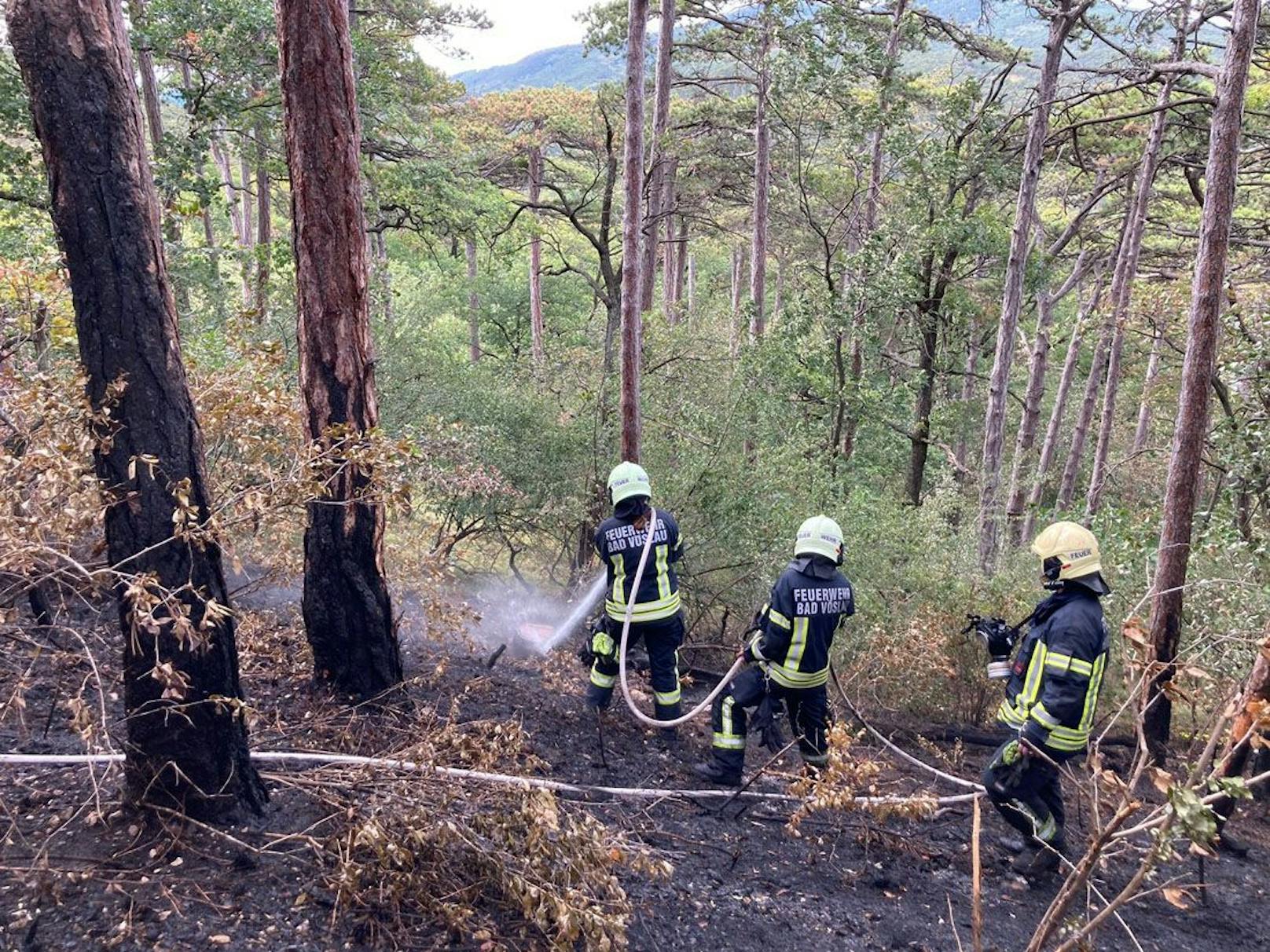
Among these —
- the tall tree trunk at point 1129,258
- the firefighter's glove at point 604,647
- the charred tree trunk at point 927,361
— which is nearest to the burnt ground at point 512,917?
the firefighter's glove at point 604,647

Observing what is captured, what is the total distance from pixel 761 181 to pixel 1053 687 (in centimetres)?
1405

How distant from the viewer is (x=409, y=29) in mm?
16203

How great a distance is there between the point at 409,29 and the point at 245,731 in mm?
16479

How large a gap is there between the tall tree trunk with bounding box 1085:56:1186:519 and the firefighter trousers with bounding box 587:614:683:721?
599cm

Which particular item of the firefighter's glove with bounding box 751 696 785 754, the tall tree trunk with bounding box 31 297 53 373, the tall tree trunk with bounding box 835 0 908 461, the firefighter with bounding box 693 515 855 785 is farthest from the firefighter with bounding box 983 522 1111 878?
the tall tree trunk with bounding box 835 0 908 461

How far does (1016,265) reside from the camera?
466 inches

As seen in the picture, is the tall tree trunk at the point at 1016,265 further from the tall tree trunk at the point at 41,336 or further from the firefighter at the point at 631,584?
the tall tree trunk at the point at 41,336

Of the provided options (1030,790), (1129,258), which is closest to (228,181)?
(1129,258)

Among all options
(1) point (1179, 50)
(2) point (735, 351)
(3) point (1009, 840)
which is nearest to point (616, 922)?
(3) point (1009, 840)

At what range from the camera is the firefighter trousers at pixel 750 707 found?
555cm

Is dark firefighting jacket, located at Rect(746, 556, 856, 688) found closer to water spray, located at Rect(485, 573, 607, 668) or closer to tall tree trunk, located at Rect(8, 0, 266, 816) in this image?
tall tree trunk, located at Rect(8, 0, 266, 816)

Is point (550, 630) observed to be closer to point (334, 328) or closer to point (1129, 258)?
point (334, 328)

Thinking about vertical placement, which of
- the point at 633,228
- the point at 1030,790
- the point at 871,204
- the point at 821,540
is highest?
the point at 871,204

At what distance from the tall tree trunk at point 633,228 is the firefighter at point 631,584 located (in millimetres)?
3179
